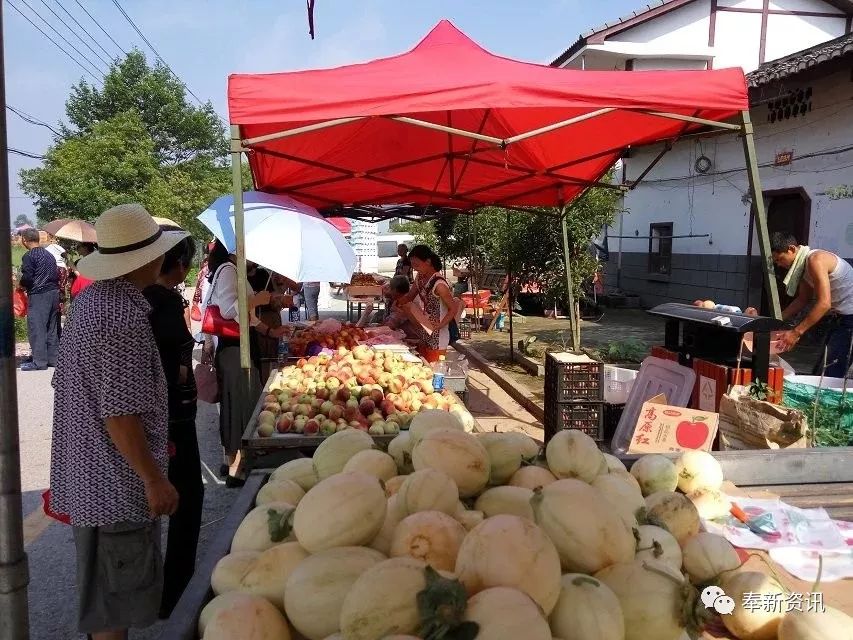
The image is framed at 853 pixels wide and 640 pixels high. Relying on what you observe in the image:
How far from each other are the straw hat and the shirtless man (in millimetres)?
4794

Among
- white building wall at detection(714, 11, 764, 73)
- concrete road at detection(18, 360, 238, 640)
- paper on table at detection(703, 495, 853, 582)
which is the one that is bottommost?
concrete road at detection(18, 360, 238, 640)

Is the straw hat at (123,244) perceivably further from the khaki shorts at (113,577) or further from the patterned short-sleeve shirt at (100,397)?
the khaki shorts at (113,577)

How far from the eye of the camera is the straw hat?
2311 mm

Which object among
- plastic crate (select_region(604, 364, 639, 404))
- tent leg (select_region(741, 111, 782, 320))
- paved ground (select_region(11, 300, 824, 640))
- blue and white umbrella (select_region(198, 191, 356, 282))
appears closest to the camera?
paved ground (select_region(11, 300, 824, 640))

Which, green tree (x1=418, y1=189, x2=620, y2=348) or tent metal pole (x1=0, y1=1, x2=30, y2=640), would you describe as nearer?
tent metal pole (x1=0, y1=1, x2=30, y2=640)

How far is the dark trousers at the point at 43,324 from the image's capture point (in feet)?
30.2

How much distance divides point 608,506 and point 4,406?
186cm

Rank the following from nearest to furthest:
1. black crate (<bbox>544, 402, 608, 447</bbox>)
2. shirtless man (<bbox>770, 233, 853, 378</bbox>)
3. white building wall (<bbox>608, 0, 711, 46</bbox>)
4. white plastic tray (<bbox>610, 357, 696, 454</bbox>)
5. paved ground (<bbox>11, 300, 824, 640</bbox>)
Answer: paved ground (<bbox>11, 300, 824, 640</bbox>)
white plastic tray (<bbox>610, 357, 696, 454</bbox>)
shirtless man (<bbox>770, 233, 853, 378</bbox>)
black crate (<bbox>544, 402, 608, 447</bbox>)
white building wall (<bbox>608, 0, 711, 46</bbox>)

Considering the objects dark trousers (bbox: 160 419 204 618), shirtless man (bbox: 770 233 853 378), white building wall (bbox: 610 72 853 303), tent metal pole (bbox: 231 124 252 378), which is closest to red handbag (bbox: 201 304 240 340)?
tent metal pole (bbox: 231 124 252 378)

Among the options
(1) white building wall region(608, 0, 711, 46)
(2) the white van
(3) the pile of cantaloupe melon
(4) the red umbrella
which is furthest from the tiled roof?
(2) the white van

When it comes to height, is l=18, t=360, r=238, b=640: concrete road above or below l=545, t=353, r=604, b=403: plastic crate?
below

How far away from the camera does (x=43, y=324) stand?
930 centimetres

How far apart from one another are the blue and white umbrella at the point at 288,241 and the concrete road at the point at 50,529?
1906mm

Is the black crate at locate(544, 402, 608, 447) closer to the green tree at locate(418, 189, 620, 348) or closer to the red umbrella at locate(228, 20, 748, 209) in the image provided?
the red umbrella at locate(228, 20, 748, 209)
